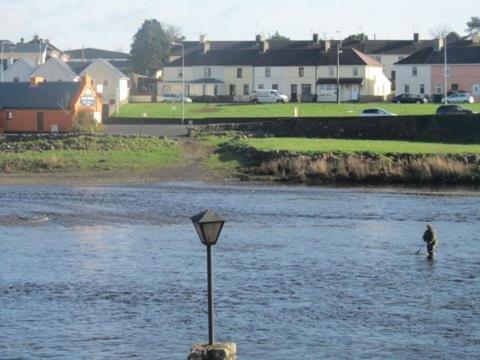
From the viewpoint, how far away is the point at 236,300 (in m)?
36.0

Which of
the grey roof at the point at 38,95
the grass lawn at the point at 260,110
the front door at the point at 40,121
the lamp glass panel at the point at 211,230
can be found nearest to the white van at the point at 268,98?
the grass lawn at the point at 260,110

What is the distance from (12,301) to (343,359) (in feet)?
38.4

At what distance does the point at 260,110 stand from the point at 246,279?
74.7 m

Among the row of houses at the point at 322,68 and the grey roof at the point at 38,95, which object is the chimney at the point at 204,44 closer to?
the row of houses at the point at 322,68

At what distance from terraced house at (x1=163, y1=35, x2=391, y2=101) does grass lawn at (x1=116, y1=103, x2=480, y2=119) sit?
768 inches

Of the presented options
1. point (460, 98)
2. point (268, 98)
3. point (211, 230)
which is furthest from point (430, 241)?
point (268, 98)

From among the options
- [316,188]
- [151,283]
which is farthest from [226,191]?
[151,283]

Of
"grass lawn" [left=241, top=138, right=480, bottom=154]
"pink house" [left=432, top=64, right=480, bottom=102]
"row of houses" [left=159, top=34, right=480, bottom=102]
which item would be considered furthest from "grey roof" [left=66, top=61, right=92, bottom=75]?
"grass lawn" [left=241, top=138, right=480, bottom=154]

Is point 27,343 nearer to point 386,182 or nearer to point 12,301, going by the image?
point 12,301

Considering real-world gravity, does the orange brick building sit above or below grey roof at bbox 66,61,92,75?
below

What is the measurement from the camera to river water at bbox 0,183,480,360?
102ft

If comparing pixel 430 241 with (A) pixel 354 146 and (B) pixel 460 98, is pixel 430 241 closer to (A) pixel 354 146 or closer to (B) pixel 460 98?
(A) pixel 354 146

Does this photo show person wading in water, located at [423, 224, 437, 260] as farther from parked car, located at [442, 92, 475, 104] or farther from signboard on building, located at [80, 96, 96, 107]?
parked car, located at [442, 92, 475, 104]

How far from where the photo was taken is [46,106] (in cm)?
10225
